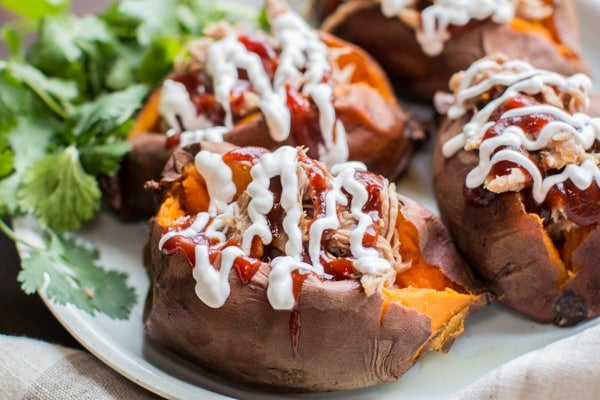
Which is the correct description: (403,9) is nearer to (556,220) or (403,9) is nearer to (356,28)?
(356,28)

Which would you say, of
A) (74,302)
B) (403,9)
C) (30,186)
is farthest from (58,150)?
(403,9)

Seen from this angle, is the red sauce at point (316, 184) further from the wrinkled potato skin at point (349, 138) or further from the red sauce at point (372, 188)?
the wrinkled potato skin at point (349, 138)

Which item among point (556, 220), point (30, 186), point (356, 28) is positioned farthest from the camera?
point (356, 28)

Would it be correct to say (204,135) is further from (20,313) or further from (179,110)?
(20,313)

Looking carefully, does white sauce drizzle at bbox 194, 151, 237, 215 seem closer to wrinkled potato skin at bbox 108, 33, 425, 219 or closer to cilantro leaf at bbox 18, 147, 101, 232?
wrinkled potato skin at bbox 108, 33, 425, 219

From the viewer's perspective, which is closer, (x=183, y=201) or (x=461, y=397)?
(x=461, y=397)

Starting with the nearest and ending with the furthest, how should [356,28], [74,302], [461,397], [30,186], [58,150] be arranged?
[461,397]
[74,302]
[30,186]
[58,150]
[356,28]

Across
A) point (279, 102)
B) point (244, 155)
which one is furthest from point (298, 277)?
point (279, 102)

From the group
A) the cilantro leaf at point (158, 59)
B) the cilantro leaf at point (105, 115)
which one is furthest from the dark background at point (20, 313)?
the cilantro leaf at point (158, 59)
